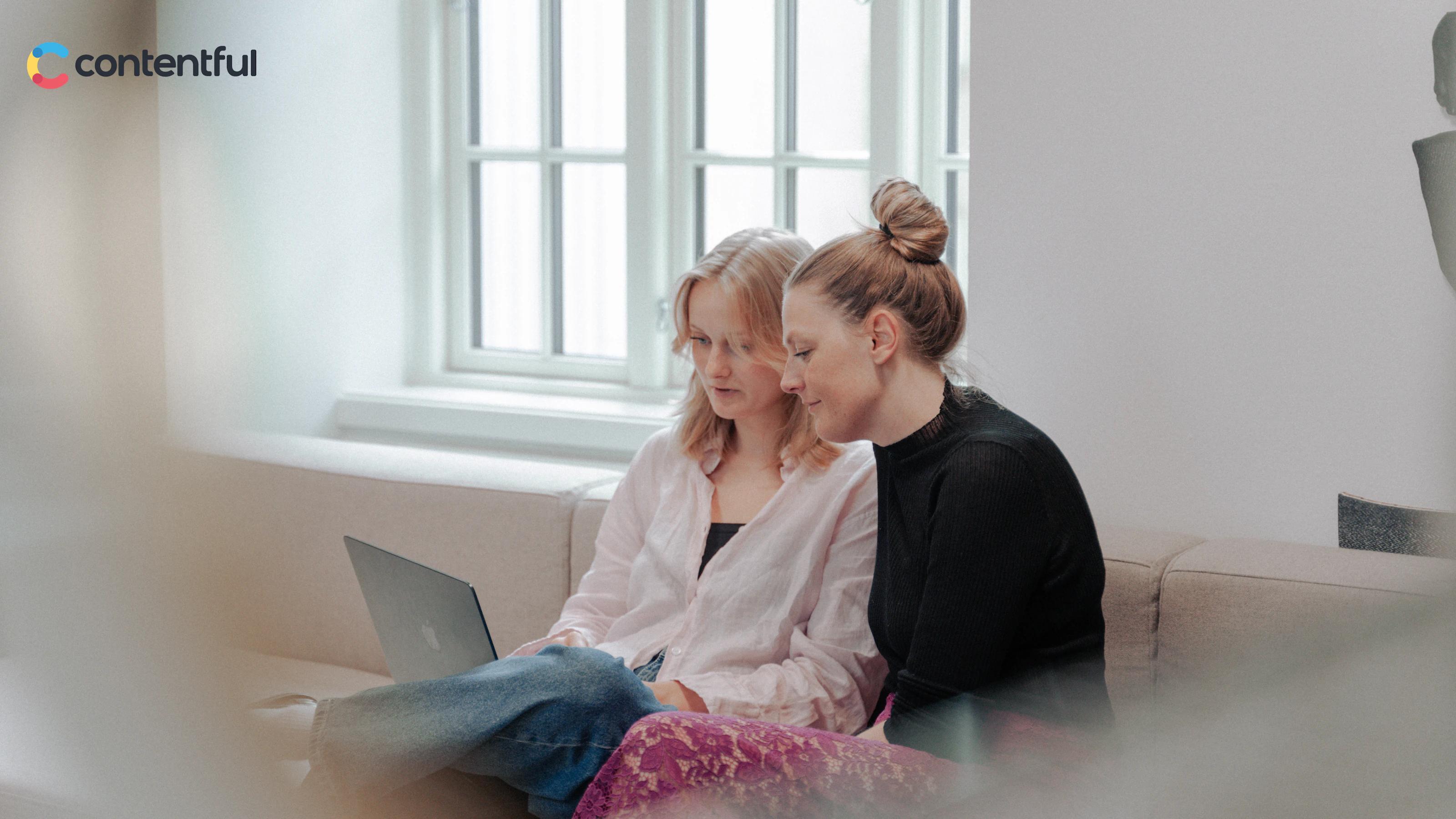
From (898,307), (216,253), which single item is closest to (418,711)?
(216,253)

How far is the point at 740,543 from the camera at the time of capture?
1104 mm

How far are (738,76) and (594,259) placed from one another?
1.32ft

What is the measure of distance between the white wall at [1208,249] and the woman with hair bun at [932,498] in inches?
11.9

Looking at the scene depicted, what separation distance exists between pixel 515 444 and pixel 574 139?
52 cm

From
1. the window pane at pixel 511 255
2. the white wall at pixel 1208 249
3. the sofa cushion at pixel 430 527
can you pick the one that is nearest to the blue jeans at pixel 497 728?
the white wall at pixel 1208 249

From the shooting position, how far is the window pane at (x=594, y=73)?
2061 mm

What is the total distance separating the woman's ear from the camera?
33.1 inches

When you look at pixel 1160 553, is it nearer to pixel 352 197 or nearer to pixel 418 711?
pixel 418 711

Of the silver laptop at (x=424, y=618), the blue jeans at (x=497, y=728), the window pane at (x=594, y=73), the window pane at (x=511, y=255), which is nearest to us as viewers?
the blue jeans at (x=497, y=728)

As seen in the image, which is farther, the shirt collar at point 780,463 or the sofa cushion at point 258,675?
the shirt collar at point 780,463

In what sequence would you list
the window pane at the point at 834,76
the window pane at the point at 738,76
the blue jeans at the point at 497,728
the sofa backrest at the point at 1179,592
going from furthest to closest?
the window pane at the point at 738,76 < the window pane at the point at 834,76 < the sofa backrest at the point at 1179,592 < the blue jeans at the point at 497,728

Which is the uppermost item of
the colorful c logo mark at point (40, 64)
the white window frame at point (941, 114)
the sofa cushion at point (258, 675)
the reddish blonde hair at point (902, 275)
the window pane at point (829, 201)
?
the white window frame at point (941, 114)

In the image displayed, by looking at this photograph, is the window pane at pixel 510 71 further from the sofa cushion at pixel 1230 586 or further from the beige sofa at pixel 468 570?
the sofa cushion at pixel 1230 586

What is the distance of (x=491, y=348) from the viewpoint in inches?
90.7
